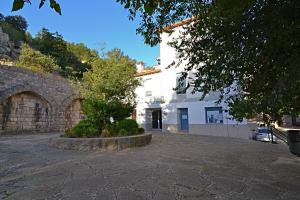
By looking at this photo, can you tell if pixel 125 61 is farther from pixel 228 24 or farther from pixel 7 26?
pixel 7 26

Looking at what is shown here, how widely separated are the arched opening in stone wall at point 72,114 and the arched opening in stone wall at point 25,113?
1.78 meters

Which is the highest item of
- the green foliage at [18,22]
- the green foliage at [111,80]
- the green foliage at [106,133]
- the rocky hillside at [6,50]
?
the green foliage at [18,22]

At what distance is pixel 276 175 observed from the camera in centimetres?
503

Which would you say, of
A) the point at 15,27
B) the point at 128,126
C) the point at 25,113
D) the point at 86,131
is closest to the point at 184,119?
the point at 128,126

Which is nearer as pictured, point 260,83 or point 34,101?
point 260,83

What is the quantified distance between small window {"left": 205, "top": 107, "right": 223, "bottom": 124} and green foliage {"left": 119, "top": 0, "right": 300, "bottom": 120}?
39.9ft

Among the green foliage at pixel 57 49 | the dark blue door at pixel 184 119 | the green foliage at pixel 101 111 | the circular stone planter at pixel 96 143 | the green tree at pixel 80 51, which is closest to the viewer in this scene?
the circular stone planter at pixel 96 143

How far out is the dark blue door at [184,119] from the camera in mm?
19031

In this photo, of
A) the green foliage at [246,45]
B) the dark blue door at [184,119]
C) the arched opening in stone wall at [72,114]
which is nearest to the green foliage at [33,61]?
the arched opening in stone wall at [72,114]

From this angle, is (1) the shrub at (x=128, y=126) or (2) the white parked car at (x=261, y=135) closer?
(1) the shrub at (x=128, y=126)

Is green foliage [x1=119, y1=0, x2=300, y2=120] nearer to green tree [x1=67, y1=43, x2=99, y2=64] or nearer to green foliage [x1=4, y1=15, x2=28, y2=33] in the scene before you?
green tree [x1=67, y1=43, x2=99, y2=64]

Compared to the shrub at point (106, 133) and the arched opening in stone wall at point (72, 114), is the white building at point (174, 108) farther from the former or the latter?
the arched opening in stone wall at point (72, 114)

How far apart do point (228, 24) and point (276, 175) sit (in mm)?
3304

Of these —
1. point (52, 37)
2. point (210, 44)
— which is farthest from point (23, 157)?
point (52, 37)
